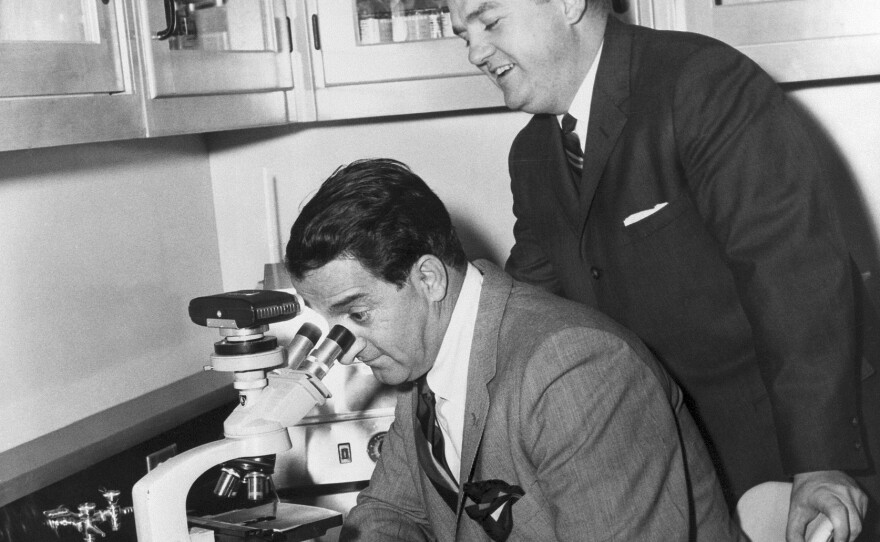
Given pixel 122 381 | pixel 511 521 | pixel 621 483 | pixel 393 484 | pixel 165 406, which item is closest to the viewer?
pixel 621 483

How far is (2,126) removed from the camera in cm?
144

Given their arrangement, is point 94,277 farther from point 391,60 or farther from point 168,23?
point 391,60

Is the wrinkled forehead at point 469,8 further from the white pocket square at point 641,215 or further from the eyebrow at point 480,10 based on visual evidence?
the white pocket square at point 641,215

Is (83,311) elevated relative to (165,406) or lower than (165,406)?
elevated

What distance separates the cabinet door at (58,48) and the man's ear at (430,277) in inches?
21.8

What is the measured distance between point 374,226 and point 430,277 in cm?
12

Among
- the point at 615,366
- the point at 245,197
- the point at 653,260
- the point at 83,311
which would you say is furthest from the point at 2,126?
the point at 245,197

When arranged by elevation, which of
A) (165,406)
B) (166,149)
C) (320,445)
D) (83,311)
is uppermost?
(166,149)

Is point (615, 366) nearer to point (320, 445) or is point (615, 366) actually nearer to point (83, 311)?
point (320, 445)

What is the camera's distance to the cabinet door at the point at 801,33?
2098 millimetres

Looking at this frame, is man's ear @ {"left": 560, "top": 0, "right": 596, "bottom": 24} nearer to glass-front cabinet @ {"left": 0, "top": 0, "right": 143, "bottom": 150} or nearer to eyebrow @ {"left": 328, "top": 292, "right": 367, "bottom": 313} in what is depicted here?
eyebrow @ {"left": 328, "top": 292, "right": 367, "bottom": 313}

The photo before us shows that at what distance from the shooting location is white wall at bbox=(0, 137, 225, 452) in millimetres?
1968

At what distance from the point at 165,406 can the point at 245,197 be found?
80 cm

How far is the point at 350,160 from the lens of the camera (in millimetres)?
2754
